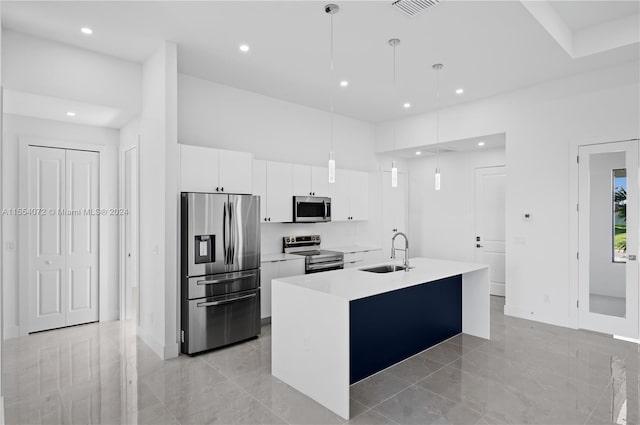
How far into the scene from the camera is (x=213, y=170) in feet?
14.1

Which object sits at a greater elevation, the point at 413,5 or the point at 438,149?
the point at 413,5

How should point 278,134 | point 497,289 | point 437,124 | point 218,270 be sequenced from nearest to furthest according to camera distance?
1. point 218,270
2. point 278,134
3. point 437,124
4. point 497,289

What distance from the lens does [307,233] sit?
606 centimetres

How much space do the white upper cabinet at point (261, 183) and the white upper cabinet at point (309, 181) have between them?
20.6 inches

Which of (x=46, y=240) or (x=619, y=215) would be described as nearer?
(x=619, y=215)

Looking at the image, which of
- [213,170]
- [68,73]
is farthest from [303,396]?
[68,73]

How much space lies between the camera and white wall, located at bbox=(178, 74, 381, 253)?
15.7 feet

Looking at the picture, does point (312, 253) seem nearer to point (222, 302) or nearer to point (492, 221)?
point (222, 302)

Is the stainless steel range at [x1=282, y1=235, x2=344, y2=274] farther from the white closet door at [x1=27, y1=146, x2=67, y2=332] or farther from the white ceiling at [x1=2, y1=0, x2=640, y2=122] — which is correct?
the white closet door at [x1=27, y1=146, x2=67, y2=332]

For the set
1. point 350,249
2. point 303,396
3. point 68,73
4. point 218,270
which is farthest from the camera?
point 350,249

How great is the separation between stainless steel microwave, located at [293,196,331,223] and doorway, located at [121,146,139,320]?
2.18m

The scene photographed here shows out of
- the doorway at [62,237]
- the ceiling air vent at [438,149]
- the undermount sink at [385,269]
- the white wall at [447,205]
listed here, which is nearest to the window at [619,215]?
the white wall at [447,205]

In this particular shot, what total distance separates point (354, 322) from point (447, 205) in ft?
15.5

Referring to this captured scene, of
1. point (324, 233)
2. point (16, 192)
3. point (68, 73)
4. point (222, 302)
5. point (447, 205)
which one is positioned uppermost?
point (68, 73)
